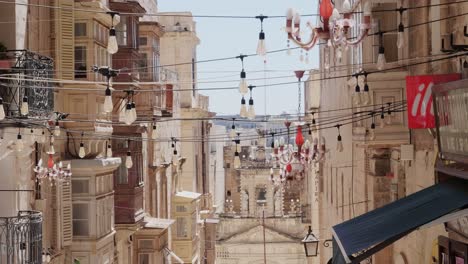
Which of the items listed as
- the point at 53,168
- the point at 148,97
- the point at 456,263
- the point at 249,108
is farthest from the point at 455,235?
the point at 148,97

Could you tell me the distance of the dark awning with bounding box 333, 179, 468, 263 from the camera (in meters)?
9.70

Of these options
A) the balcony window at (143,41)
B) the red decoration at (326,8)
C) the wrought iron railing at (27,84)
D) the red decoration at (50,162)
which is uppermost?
the balcony window at (143,41)

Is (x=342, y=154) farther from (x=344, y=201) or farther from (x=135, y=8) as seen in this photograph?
(x=135, y=8)

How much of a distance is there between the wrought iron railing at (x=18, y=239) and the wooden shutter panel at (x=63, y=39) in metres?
4.72

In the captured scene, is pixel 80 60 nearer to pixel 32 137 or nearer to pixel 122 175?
pixel 32 137

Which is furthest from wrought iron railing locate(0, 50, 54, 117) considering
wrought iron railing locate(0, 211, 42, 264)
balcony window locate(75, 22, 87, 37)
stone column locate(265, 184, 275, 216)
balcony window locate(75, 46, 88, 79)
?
stone column locate(265, 184, 275, 216)

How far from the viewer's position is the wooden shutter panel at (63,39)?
67.9 feet

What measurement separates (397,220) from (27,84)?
28.5 ft

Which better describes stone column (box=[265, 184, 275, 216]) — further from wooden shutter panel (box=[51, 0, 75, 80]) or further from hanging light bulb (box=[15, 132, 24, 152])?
hanging light bulb (box=[15, 132, 24, 152])

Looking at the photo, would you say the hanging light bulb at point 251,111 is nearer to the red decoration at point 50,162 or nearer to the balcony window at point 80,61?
the red decoration at point 50,162

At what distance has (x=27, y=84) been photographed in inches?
657

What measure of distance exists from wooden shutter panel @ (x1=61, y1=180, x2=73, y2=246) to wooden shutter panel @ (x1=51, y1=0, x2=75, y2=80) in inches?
101

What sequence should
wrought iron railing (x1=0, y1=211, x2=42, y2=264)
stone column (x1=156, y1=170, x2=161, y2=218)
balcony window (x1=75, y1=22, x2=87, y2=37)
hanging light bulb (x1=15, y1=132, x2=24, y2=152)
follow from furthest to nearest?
stone column (x1=156, y1=170, x2=161, y2=218)
balcony window (x1=75, y1=22, x2=87, y2=37)
wrought iron railing (x1=0, y1=211, x2=42, y2=264)
hanging light bulb (x1=15, y1=132, x2=24, y2=152)

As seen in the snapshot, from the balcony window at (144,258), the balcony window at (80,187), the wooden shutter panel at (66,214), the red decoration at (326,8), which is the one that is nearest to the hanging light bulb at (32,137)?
the wooden shutter panel at (66,214)
